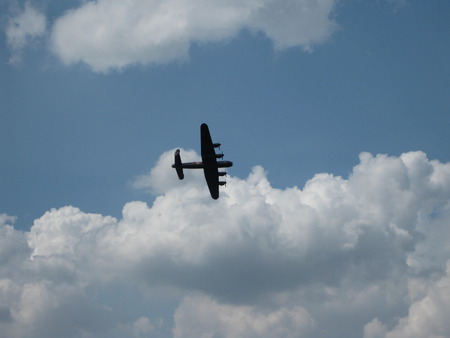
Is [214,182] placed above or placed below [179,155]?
below

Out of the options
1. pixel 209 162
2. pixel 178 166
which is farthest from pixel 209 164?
pixel 178 166

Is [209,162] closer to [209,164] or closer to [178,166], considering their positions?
[209,164]

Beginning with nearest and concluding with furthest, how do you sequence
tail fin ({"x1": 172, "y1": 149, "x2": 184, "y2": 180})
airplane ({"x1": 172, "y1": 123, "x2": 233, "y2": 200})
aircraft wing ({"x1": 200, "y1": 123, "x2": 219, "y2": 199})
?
aircraft wing ({"x1": 200, "y1": 123, "x2": 219, "y2": 199}) < airplane ({"x1": 172, "y1": 123, "x2": 233, "y2": 200}) < tail fin ({"x1": 172, "y1": 149, "x2": 184, "y2": 180})

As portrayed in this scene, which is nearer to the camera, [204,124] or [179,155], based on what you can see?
[204,124]

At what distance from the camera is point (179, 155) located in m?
95.8

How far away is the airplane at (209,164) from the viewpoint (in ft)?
287

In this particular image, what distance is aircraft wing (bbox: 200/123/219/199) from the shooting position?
8688 cm

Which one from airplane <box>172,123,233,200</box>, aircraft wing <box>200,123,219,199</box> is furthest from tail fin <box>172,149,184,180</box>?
aircraft wing <box>200,123,219,199</box>

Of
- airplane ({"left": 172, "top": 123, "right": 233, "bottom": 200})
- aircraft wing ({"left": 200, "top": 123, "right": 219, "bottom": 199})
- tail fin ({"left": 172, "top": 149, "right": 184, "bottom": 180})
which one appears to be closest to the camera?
aircraft wing ({"left": 200, "top": 123, "right": 219, "bottom": 199})

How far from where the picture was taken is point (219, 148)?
90.5 metres

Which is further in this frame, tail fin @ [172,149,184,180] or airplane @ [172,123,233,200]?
tail fin @ [172,149,184,180]

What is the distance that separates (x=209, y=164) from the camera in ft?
295

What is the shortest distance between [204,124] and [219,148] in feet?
20.1

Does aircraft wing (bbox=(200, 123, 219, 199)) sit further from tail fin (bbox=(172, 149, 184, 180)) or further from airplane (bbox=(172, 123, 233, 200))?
tail fin (bbox=(172, 149, 184, 180))
